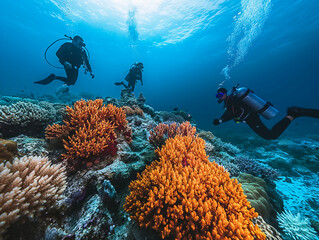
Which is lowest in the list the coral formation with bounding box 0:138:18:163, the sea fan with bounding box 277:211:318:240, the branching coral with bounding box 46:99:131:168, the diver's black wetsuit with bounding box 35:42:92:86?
the sea fan with bounding box 277:211:318:240

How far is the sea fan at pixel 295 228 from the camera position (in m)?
2.81

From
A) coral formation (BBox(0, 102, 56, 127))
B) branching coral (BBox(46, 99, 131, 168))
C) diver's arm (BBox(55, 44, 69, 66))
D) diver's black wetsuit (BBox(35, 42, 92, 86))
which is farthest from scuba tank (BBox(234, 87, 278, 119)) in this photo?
diver's arm (BBox(55, 44, 69, 66))

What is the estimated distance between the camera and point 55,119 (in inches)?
167

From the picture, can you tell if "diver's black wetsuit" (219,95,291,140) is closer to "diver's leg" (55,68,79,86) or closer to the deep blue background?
"diver's leg" (55,68,79,86)

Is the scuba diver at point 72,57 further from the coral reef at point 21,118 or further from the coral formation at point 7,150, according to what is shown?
the coral formation at point 7,150

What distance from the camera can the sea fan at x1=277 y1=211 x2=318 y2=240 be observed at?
2.81m

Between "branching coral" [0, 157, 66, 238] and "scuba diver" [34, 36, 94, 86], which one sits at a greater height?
"scuba diver" [34, 36, 94, 86]

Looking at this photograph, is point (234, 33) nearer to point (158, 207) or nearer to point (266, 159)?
point (266, 159)

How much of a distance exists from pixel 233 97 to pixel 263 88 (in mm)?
148771

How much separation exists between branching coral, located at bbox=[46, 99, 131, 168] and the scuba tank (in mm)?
5228

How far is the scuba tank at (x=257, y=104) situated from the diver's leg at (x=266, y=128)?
434 millimetres

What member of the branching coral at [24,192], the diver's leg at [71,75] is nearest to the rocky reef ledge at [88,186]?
the branching coral at [24,192]


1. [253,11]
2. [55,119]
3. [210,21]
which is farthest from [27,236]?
[253,11]

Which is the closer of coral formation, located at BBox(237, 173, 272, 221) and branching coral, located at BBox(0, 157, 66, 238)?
branching coral, located at BBox(0, 157, 66, 238)
